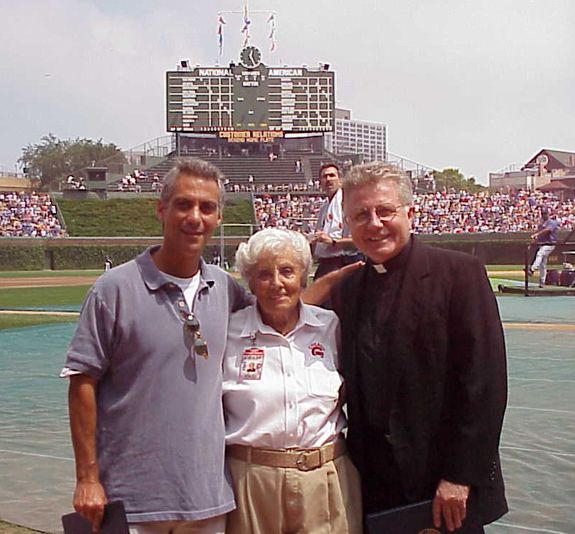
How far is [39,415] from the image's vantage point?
7.58 m

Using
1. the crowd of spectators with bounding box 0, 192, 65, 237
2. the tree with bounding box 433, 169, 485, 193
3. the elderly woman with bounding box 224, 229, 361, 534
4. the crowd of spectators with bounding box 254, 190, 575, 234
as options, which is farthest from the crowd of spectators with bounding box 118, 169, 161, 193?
the elderly woman with bounding box 224, 229, 361, 534

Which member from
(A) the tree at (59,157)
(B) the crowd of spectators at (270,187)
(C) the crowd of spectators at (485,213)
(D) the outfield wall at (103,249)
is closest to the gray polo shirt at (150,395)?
(D) the outfield wall at (103,249)

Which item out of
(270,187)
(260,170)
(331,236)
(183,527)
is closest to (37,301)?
(331,236)

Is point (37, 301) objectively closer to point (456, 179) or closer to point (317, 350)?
point (317, 350)

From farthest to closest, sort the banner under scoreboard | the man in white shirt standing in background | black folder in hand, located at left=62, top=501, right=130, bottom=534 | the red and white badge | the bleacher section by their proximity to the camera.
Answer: the banner under scoreboard
the bleacher section
the man in white shirt standing in background
the red and white badge
black folder in hand, located at left=62, top=501, right=130, bottom=534

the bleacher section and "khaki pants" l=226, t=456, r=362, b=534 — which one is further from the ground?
the bleacher section

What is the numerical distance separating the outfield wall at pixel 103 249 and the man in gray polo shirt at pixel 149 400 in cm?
4120

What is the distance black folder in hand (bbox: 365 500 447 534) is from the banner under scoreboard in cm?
7051

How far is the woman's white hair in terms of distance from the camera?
327 cm

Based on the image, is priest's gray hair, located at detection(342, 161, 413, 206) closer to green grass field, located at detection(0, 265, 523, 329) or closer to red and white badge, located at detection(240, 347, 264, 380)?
red and white badge, located at detection(240, 347, 264, 380)

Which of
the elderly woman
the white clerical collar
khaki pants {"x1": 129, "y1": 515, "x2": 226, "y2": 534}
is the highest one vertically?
the white clerical collar

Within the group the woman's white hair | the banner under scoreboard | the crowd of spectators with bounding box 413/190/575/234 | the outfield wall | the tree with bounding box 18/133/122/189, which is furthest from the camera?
the tree with bounding box 18/133/122/189

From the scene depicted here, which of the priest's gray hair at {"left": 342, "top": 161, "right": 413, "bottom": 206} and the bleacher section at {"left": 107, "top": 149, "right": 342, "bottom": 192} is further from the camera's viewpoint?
the bleacher section at {"left": 107, "top": 149, "right": 342, "bottom": 192}

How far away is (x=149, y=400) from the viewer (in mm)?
2961
